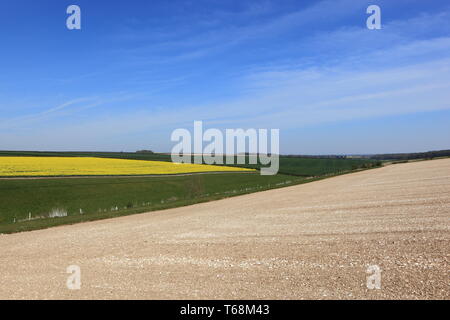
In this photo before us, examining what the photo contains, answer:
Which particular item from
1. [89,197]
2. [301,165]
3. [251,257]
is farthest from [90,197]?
[301,165]

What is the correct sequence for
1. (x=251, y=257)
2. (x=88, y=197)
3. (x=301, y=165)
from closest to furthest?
(x=251, y=257), (x=88, y=197), (x=301, y=165)

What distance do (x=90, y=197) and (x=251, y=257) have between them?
29482 mm

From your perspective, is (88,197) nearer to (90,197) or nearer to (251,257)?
(90,197)

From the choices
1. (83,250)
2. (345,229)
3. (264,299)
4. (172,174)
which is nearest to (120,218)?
(83,250)

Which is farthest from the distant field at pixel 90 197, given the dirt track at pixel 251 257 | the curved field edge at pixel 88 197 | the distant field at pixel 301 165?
the distant field at pixel 301 165

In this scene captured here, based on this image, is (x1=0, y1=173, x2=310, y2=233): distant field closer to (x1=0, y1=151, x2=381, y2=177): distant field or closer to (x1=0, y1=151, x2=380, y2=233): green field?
(x1=0, y1=151, x2=380, y2=233): green field

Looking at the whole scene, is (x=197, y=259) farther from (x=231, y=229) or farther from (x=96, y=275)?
(x=231, y=229)

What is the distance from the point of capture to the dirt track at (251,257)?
24.5ft

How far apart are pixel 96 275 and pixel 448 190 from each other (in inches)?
770

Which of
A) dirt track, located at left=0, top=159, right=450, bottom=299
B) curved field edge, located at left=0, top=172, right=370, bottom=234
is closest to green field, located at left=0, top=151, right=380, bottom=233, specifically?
curved field edge, located at left=0, top=172, right=370, bottom=234

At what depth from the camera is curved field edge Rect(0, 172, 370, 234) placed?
22.5 m

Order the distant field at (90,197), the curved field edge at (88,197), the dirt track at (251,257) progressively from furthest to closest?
the distant field at (90,197), the curved field edge at (88,197), the dirt track at (251,257)

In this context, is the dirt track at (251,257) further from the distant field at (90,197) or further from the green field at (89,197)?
the distant field at (90,197)

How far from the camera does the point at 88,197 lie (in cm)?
3494
